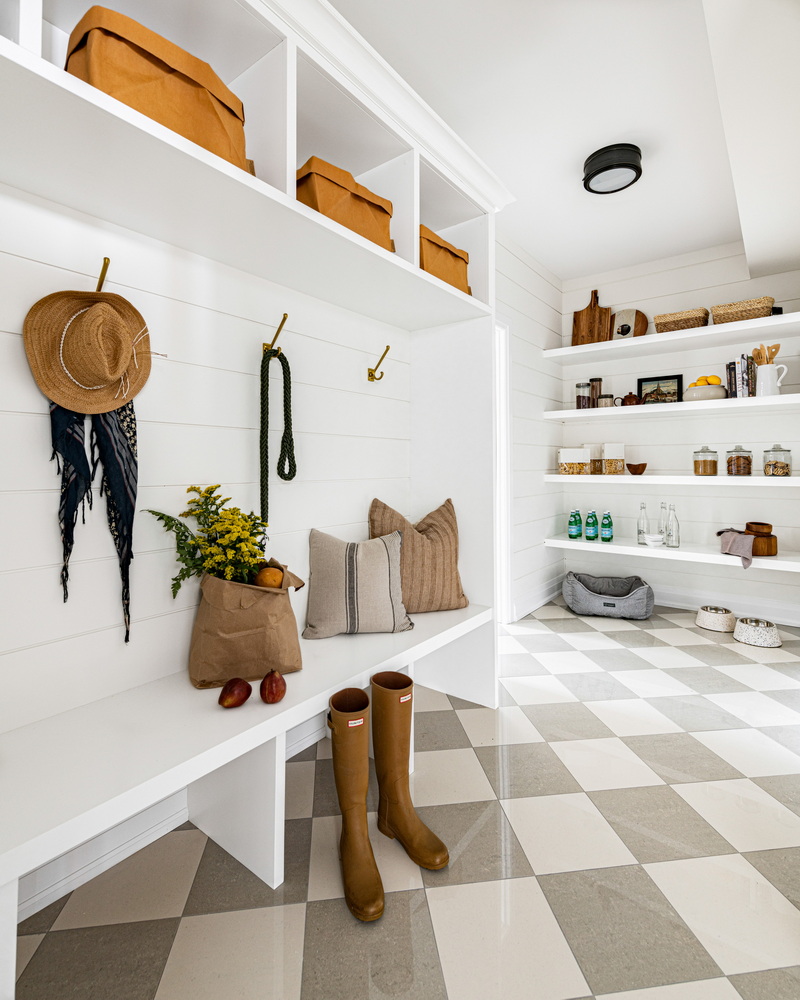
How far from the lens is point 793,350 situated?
312cm

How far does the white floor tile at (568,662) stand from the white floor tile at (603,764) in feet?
2.07

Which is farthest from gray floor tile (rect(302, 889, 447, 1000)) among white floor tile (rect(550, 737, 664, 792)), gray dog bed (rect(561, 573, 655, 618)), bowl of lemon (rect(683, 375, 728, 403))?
bowl of lemon (rect(683, 375, 728, 403))

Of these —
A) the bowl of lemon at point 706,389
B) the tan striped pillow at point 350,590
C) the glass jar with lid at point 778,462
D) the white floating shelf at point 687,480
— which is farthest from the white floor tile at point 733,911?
the bowl of lemon at point 706,389

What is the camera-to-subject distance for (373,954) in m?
1.07

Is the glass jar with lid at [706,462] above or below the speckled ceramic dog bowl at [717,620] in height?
above

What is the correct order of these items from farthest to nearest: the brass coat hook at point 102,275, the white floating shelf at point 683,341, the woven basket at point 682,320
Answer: the woven basket at point 682,320, the white floating shelf at point 683,341, the brass coat hook at point 102,275

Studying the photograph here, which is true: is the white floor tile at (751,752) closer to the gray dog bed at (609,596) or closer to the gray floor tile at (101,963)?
the gray dog bed at (609,596)

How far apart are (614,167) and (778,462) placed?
6.21ft

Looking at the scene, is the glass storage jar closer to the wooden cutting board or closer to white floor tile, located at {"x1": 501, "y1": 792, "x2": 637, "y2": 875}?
the wooden cutting board

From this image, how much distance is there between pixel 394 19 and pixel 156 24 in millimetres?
820

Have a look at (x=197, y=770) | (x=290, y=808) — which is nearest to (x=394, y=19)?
(x=197, y=770)

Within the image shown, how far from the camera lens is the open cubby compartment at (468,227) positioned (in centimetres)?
202

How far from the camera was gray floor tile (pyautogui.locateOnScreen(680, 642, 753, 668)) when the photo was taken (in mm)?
2615

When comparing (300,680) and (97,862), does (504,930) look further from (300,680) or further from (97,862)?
(97,862)
